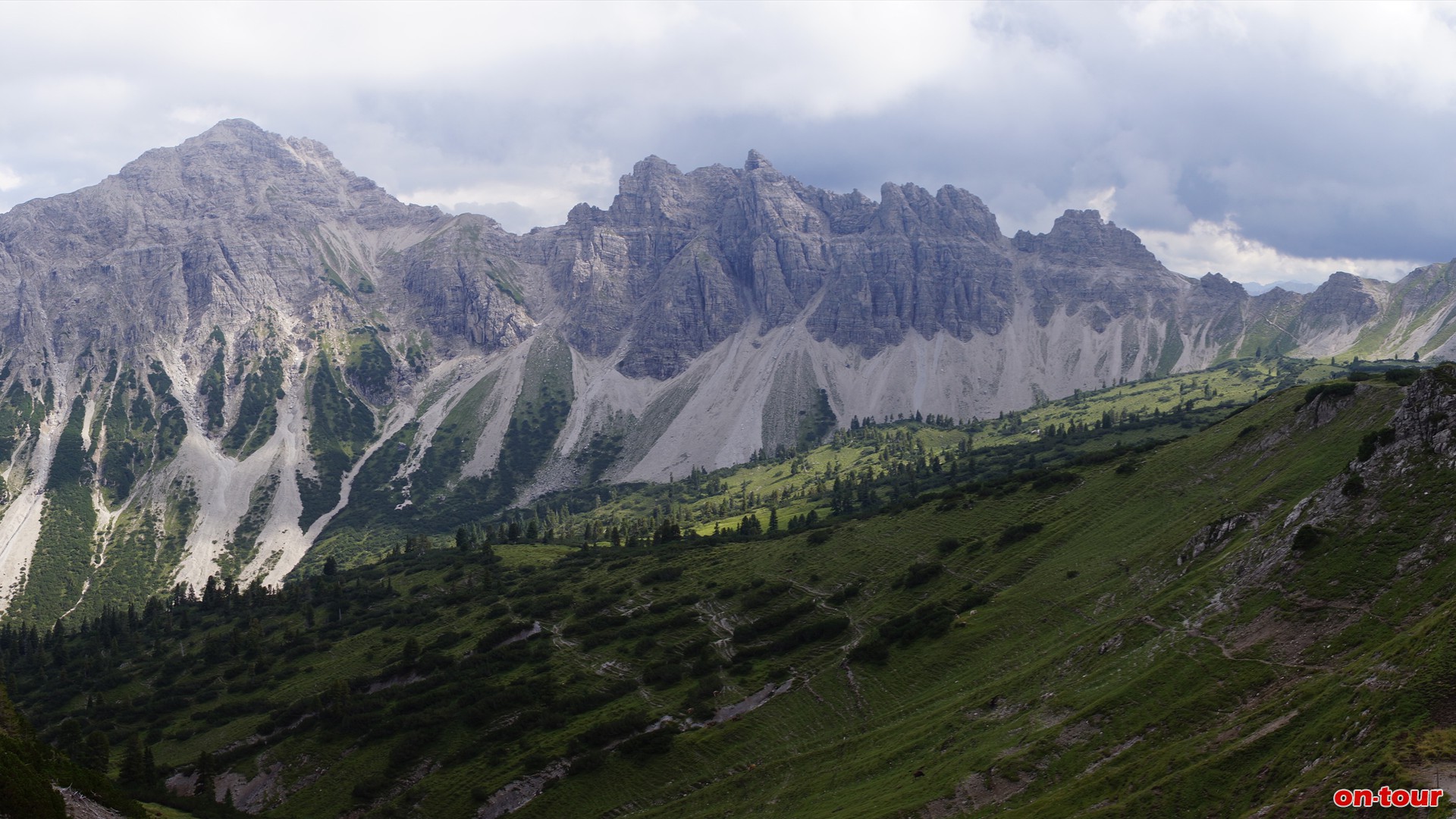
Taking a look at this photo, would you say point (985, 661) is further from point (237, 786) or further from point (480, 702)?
point (237, 786)

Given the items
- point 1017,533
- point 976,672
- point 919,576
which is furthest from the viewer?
point 919,576

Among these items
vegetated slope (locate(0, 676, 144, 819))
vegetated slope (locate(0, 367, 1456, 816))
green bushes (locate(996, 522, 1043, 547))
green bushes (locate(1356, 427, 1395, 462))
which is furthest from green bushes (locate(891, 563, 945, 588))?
vegetated slope (locate(0, 676, 144, 819))

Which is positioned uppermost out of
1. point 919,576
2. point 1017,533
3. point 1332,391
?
point 1332,391

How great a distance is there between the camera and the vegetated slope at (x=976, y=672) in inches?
2667

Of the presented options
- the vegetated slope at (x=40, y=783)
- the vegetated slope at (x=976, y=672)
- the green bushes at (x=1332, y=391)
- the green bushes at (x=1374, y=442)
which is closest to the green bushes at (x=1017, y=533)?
the vegetated slope at (x=976, y=672)

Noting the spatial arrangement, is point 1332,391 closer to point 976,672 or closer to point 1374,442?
point 1374,442

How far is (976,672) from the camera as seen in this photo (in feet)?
379

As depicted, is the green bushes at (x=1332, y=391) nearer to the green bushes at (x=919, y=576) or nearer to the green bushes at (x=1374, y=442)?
the green bushes at (x=1374, y=442)

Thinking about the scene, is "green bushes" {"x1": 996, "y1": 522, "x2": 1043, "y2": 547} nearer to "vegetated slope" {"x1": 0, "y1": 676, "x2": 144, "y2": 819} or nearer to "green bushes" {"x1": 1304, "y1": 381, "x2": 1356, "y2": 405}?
"green bushes" {"x1": 1304, "y1": 381, "x2": 1356, "y2": 405}

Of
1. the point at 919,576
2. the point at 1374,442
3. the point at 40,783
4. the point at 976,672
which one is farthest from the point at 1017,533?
the point at 40,783

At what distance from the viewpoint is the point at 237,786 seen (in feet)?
462

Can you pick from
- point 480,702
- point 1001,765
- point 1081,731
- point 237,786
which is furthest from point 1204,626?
point 237,786

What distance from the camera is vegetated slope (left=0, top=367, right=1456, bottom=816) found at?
67.8 meters

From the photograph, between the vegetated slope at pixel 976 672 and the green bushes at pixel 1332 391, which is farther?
the green bushes at pixel 1332 391
